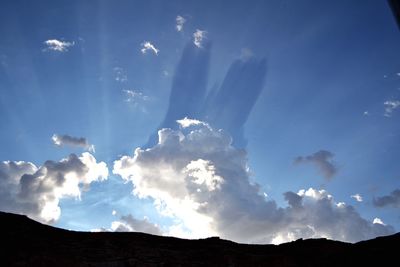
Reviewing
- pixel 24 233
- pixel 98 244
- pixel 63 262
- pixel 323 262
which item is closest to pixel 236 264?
pixel 323 262

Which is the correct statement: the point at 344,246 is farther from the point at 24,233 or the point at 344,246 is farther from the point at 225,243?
the point at 24,233

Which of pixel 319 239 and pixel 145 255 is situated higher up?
pixel 319 239

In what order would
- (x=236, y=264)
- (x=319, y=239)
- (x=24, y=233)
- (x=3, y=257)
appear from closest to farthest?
(x=3, y=257) < (x=24, y=233) < (x=236, y=264) < (x=319, y=239)

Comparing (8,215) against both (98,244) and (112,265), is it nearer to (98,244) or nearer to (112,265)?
(98,244)

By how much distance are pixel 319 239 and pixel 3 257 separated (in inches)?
883

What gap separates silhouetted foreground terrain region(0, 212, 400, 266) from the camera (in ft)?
73.4

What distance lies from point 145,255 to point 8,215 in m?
9.83

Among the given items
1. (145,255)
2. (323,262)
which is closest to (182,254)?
(145,255)

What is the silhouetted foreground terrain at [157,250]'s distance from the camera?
73.4 feet

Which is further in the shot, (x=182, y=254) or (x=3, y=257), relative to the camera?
(x=182, y=254)

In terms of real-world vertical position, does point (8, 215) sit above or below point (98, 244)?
above

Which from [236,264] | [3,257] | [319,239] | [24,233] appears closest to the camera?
[3,257]

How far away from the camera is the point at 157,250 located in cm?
2489

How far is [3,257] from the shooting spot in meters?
21.3
